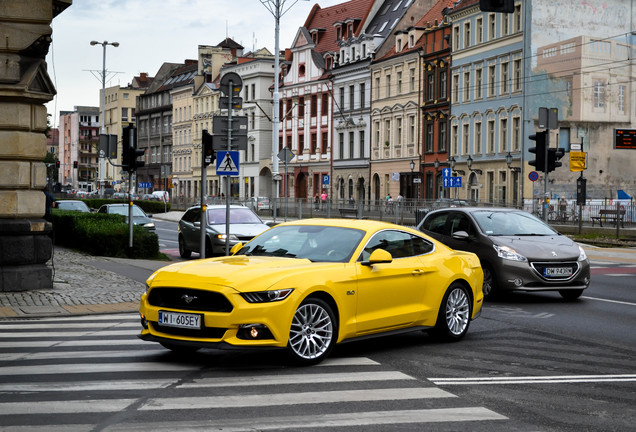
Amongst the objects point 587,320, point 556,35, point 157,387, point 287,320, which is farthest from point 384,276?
point 556,35

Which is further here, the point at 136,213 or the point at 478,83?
the point at 478,83

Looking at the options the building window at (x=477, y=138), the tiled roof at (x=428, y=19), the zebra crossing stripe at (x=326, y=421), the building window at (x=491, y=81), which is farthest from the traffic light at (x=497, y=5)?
the tiled roof at (x=428, y=19)

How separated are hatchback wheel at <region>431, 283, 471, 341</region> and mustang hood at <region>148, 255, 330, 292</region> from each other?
187 centimetres

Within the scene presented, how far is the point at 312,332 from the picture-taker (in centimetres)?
939

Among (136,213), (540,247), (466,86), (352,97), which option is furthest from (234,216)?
(352,97)

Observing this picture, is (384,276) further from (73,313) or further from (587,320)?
(73,313)

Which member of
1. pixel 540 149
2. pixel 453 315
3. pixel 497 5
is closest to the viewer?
pixel 453 315

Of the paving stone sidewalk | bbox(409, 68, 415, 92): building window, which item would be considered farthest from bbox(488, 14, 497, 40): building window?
the paving stone sidewalk

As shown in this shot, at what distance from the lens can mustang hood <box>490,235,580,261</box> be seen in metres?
15.8

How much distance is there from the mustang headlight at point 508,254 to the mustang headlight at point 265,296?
7541 mm

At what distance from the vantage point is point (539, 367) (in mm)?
9656

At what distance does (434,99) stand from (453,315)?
61473 mm

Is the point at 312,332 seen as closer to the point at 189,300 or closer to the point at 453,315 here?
the point at 189,300

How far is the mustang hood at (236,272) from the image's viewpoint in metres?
9.04
